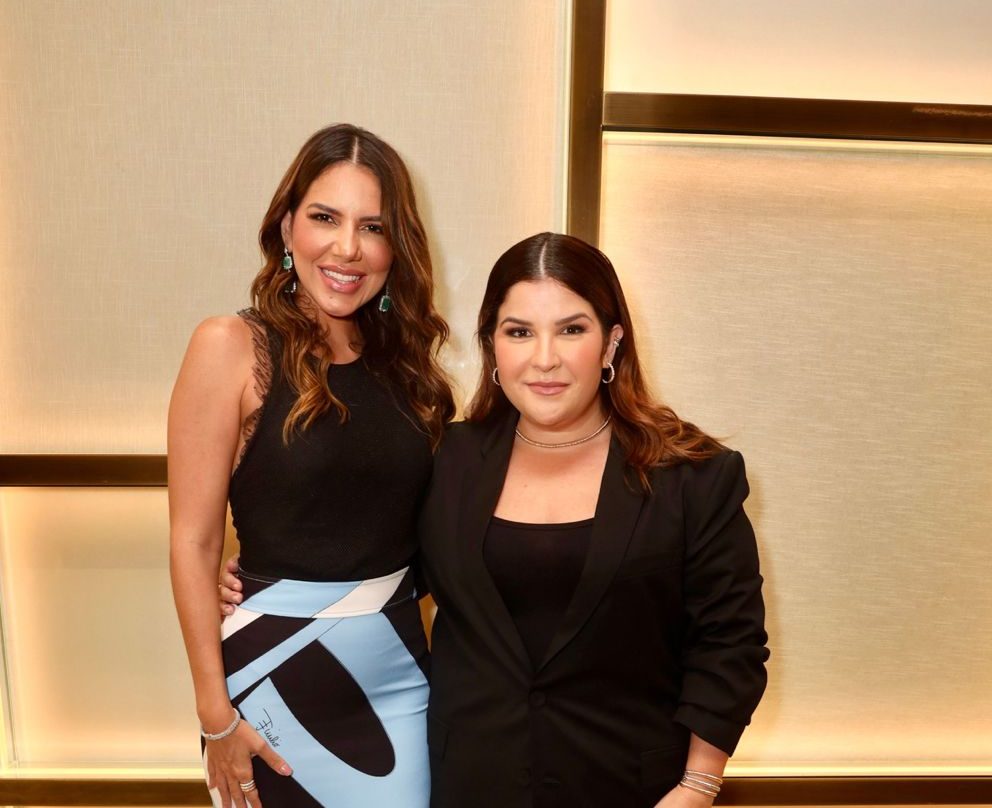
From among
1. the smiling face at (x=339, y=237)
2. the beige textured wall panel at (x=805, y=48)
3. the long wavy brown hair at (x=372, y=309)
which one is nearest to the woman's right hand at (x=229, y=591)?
the long wavy brown hair at (x=372, y=309)

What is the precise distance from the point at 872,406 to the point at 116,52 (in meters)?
2.31

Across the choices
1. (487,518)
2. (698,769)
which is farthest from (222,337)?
(698,769)

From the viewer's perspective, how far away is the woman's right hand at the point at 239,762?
1742mm

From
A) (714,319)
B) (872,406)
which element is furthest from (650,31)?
(872,406)

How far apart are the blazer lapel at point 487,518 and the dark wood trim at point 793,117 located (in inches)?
37.1

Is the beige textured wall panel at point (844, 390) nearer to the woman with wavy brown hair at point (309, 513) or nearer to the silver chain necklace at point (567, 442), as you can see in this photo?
the silver chain necklace at point (567, 442)

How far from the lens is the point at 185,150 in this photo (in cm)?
234

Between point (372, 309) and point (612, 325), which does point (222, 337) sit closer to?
point (372, 309)

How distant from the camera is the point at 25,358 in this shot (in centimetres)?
240

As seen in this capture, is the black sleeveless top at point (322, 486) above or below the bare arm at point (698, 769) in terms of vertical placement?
above

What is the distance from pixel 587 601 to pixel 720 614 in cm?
27

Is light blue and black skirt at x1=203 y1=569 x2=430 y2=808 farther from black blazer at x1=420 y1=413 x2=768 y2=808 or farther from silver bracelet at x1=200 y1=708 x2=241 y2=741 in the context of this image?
black blazer at x1=420 y1=413 x2=768 y2=808

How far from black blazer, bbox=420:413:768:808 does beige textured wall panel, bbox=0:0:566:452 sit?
982 millimetres

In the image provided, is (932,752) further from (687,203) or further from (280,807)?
(280,807)
